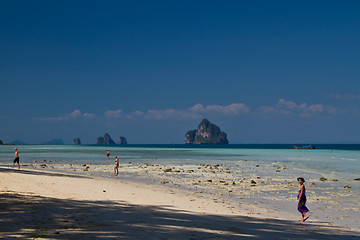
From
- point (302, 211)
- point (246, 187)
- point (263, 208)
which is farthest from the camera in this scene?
point (246, 187)

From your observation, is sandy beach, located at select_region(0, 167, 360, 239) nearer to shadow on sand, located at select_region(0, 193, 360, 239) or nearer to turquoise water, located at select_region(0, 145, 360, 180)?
shadow on sand, located at select_region(0, 193, 360, 239)

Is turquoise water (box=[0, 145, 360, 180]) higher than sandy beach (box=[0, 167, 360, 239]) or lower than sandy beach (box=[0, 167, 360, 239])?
lower

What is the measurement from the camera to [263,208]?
1529cm

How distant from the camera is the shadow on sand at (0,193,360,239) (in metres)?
9.09

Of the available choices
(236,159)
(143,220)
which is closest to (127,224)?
(143,220)

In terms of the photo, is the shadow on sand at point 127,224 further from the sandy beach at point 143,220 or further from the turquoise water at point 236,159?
the turquoise water at point 236,159

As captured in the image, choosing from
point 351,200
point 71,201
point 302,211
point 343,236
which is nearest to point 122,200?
point 71,201

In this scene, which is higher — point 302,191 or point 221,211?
point 302,191

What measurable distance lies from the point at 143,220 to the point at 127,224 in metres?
0.90

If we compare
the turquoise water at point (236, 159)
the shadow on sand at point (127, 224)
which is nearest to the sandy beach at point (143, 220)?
the shadow on sand at point (127, 224)

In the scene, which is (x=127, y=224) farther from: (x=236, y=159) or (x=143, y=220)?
(x=236, y=159)

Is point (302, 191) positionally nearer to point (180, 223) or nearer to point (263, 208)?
point (263, 208)

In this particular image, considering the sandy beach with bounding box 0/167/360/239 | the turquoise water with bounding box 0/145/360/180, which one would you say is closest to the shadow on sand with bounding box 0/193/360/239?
the sandy beach with bounding box 0/167/360/239

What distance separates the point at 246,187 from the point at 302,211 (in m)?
10.0
